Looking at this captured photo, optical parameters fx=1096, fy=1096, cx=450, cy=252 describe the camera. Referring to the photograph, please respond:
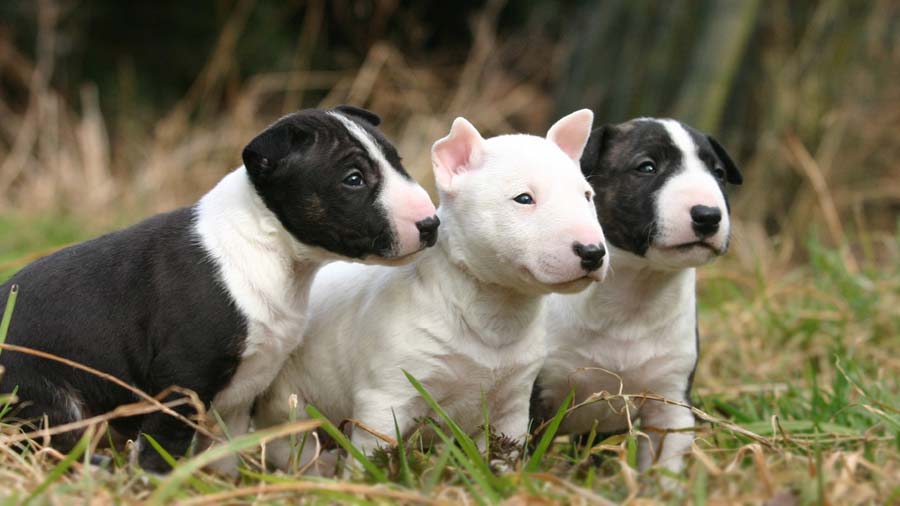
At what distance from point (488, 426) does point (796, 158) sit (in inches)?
197

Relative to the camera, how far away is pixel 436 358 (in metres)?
3.40

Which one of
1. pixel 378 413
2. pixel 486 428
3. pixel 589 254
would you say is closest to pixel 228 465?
pixel 378 413

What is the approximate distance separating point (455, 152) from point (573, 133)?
0.40 meters

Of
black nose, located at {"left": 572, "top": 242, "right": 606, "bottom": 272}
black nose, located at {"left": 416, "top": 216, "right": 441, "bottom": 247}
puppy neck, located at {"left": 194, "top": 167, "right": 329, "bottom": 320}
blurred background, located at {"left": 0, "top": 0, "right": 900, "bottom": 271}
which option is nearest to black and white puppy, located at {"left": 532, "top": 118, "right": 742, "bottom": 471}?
black nose, located at {"left": 572, "top": 242, "right": 606, "bottom": 272}

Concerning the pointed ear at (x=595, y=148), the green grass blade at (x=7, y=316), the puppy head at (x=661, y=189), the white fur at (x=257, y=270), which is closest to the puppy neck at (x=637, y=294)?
the puppy head at (x=661, y=189)

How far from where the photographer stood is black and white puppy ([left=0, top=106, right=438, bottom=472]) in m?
3.25

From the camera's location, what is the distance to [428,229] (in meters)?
3.22

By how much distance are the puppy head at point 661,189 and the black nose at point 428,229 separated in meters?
0.70

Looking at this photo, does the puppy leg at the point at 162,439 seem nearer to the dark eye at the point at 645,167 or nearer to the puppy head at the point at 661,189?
the puppy head at the point at 661,189

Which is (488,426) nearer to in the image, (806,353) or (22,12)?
(806,353)

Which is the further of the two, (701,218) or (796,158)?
(796,158)

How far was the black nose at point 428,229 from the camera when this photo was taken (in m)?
3.21

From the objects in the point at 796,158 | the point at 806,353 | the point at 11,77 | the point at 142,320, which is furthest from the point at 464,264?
the point at 11,77

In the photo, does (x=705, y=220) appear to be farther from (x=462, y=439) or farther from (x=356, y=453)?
(x=356, y=453)
